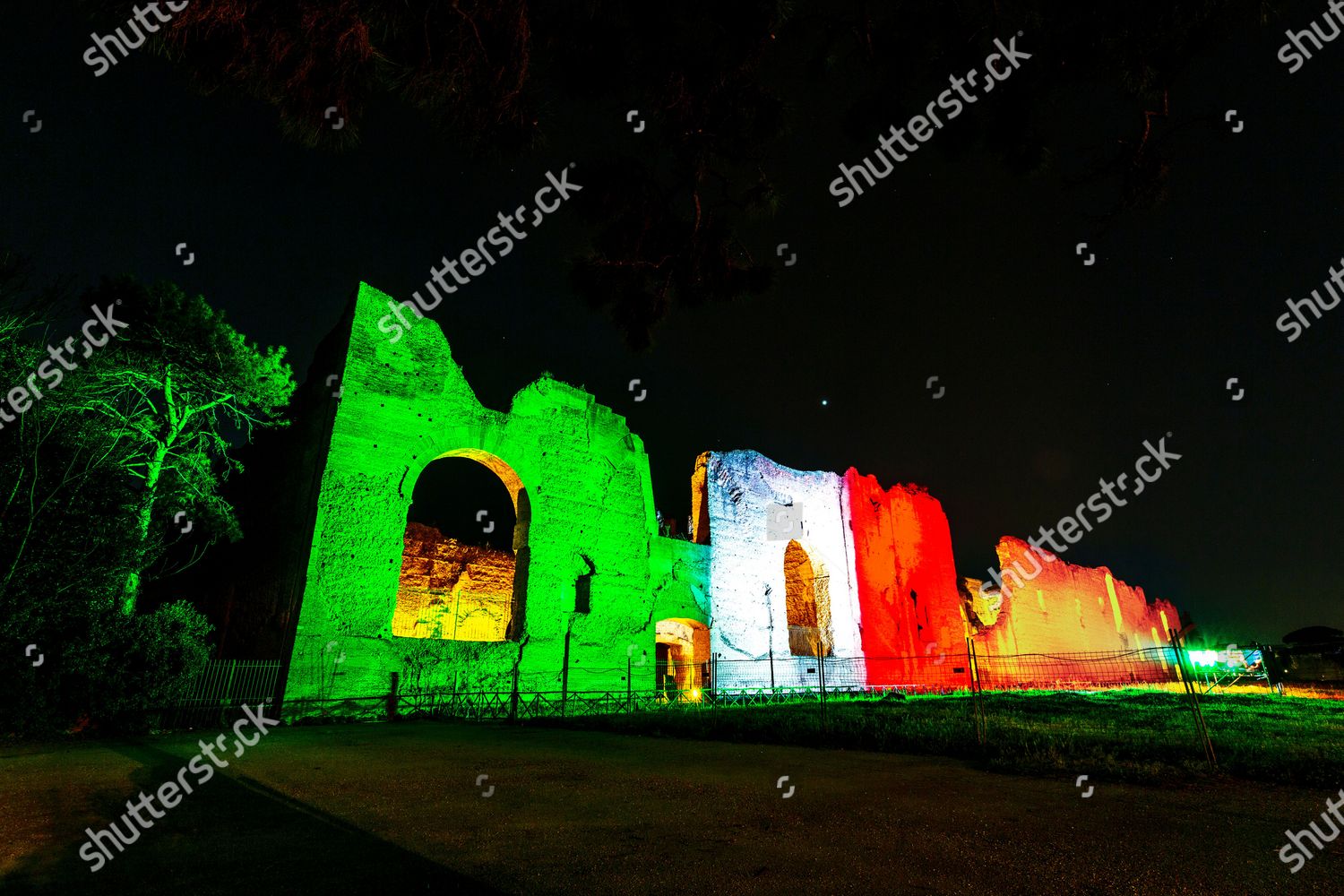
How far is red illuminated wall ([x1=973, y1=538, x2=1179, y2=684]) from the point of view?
2548 cm

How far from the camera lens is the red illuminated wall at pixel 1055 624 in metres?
25.5

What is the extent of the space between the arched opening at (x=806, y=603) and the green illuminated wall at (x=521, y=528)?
538cm

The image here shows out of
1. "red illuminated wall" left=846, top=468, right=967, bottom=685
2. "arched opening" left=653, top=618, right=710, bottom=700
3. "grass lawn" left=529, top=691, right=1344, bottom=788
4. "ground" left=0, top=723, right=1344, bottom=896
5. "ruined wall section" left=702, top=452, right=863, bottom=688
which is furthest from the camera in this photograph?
"red illuminated wall" left=846, top=468, right=967, bottom=685

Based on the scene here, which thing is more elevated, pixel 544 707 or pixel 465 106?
pixel 465 106

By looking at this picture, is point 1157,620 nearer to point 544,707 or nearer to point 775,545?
point 775,545

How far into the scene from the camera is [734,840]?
3.05 metres

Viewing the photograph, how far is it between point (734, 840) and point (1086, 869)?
1.50m

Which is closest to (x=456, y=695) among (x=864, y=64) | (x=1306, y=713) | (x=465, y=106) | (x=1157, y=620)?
(x=465, y=106)

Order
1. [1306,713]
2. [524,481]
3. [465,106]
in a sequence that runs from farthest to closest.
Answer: [524,481]
[1306,713]
[465,106]
